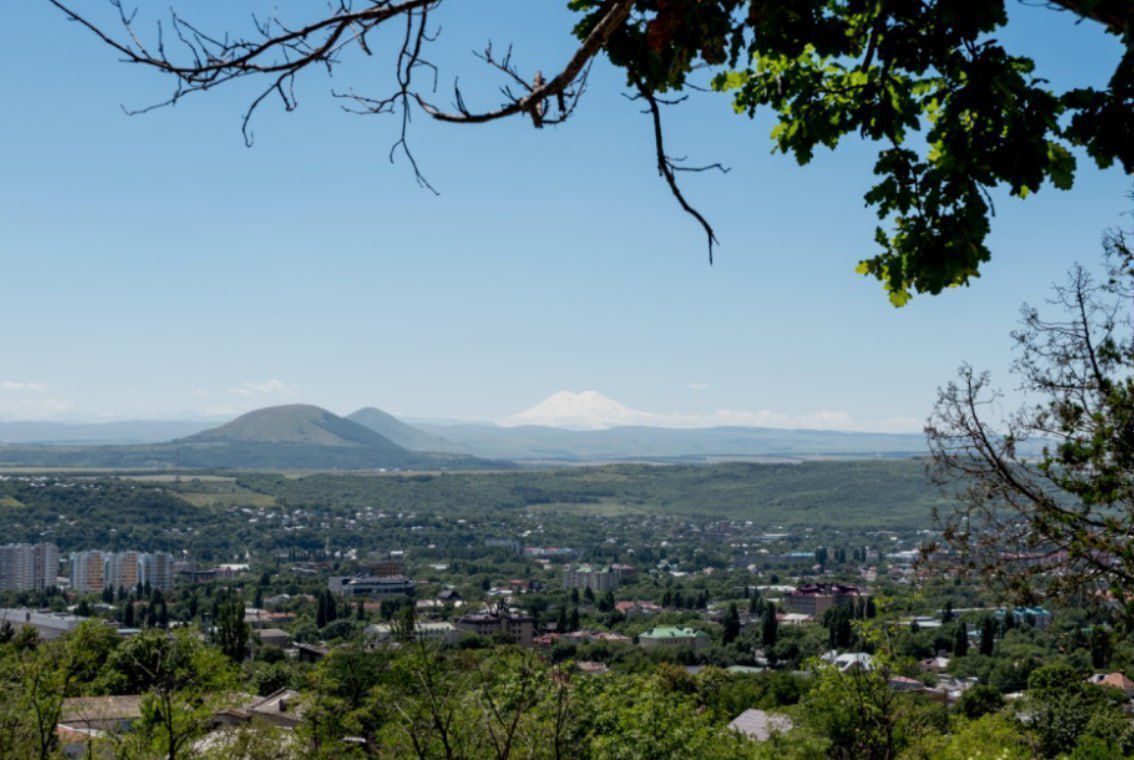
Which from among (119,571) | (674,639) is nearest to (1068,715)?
(674,639)

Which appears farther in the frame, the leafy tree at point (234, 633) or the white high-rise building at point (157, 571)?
the white high-rise building at point (157, 571)

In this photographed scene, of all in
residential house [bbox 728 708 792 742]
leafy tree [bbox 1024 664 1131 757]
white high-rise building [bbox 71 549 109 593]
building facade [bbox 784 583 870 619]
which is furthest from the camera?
white high-rise building [bbox 71 549 109 593]

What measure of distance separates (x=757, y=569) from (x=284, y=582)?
185ft

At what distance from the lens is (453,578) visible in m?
110

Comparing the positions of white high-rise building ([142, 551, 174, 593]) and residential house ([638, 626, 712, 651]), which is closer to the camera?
residential house ([638, 626, 712, 651])

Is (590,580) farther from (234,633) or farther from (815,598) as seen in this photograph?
(234,633)

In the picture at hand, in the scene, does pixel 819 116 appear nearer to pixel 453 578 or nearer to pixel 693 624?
pixel 693 624

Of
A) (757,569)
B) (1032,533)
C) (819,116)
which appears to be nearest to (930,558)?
(1032,533)

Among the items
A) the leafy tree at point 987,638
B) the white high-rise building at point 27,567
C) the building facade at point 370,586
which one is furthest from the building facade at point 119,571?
the leafy tree at point 987,638

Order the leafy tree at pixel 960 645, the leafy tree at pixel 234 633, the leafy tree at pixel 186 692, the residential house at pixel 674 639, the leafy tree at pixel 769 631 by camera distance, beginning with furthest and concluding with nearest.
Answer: the leafy tree at pixel 769 631 → the residential house at pixel 674 639 → the leafy tree at pixel 960 645 → the leafy tree at pixel 234 633 → the leafy tree at pixel 186 692

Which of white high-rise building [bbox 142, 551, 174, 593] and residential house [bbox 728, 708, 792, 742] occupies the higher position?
residential house [bbox 728, 708, 792, 742]

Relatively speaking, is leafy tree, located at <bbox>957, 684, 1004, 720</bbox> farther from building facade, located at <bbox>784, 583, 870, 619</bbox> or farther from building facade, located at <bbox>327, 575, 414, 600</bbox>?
building facade, located at <bbox>327, 575, 414, 600</bbox>

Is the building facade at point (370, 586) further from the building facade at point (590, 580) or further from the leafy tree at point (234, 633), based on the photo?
the leafy tree at point (234, 633)

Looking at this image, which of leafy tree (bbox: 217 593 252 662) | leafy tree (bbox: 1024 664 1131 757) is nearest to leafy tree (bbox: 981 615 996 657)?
leafy tree (bbox: 1024 664 1131 757)
